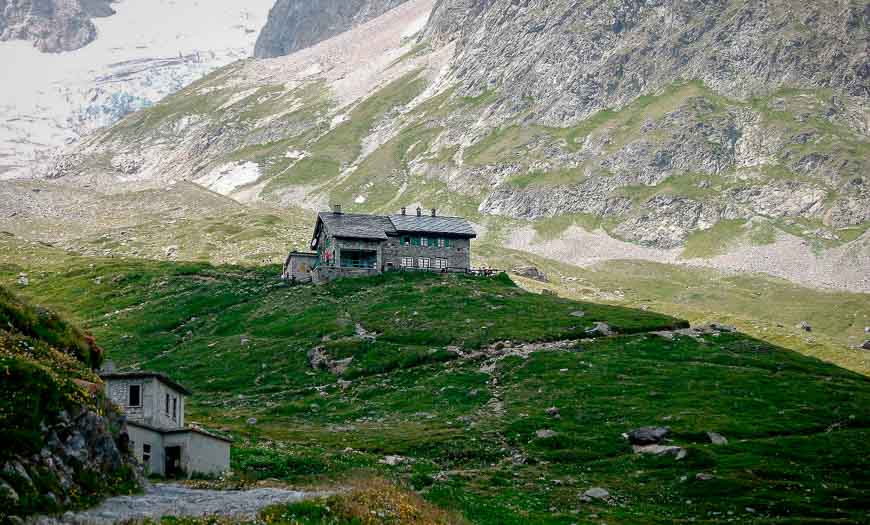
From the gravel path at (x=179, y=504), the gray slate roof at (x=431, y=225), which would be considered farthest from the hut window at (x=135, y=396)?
the gray slate roof at (x=431, y=225)

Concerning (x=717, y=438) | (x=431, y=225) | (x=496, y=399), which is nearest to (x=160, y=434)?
(x=496, y=399)

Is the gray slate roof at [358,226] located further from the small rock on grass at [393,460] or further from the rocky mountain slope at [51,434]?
the rocky mountain slope at [51,434]

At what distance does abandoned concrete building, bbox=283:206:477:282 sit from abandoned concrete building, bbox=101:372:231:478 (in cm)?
8320

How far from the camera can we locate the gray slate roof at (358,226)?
5719 inches

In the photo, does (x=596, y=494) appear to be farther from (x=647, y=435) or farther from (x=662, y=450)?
(x=647, y=435)

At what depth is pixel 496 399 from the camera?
317ft

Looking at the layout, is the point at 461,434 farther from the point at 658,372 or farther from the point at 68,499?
the point at 68,499

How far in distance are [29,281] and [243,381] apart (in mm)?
92100

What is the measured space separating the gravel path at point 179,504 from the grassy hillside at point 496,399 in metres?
2.51

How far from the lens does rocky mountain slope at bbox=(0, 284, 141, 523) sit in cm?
3559

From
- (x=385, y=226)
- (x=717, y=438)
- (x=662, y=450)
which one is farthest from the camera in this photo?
(x=385, y=226)

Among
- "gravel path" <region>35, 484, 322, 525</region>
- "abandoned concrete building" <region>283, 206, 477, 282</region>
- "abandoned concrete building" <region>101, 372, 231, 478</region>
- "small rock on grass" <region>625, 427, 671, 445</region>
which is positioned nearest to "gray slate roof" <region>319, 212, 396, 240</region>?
"abandoned concrete building" <region>283, 206, 477, 282</region>

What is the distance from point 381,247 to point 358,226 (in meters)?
4.56

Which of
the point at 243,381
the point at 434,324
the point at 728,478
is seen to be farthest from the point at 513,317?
the point at 728,478
